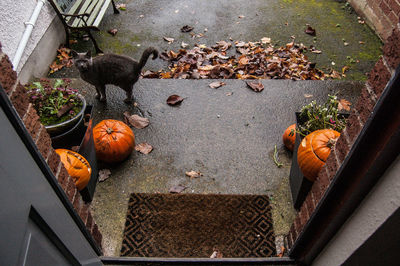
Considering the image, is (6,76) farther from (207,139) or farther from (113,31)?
(113,31)

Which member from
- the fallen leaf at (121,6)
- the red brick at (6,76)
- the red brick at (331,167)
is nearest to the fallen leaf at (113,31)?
the fallen leaf at (121,6)

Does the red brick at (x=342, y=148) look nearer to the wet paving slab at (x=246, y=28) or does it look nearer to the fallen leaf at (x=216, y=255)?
the fallen leaf at (x=216, y=255)

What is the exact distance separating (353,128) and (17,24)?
173 inches

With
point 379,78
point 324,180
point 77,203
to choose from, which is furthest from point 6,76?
point 324,180

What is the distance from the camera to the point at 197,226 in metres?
2.63

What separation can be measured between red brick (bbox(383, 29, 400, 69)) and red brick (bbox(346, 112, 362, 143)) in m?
0.34

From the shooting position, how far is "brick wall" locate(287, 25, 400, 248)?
1258 mm

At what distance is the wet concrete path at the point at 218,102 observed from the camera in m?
2.96

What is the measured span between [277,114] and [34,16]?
12.4 feet

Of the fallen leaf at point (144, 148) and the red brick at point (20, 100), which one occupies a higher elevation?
the red brick at point (20, 100)

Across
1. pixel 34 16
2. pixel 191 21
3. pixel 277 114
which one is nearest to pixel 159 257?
pixel 277 114

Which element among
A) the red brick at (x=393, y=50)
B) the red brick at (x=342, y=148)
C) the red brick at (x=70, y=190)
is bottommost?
the red brick at (x=70, y=190)

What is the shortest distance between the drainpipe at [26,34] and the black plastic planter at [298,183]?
11.8 feet

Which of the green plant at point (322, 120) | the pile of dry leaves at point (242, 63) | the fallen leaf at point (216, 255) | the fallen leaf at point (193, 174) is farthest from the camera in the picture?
the pile of dry leaves at point (242, 63)
